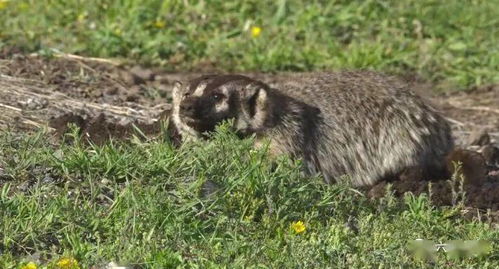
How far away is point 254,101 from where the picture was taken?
803 centimetres

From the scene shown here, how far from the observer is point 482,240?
658 centimetres

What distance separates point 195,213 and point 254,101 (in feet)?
5.26

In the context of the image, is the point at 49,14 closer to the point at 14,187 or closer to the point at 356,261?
the point at 14,187

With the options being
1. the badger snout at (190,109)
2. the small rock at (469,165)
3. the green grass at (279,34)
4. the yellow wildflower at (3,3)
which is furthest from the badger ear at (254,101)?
the yellow wildflower at (3,3)

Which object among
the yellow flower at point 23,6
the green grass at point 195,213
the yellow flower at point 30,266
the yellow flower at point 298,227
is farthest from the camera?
the yellow flower at point 23,6

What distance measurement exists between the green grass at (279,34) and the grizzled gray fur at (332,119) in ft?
9.06

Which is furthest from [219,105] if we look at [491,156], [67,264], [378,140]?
[67,264]

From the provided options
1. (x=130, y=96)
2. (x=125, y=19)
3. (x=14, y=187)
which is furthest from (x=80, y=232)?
(x=125, y=19)

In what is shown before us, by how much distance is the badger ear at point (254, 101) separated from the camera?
802cm

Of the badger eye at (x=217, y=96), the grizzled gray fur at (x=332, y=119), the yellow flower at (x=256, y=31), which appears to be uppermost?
the badger eye at (x=217, y=96)

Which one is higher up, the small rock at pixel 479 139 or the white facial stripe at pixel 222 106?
the white facial stripe at pixel 222 106

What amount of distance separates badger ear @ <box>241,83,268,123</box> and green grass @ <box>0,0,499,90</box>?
11.0 ft

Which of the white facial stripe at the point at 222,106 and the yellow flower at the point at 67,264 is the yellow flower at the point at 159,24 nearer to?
the white facial stripe at the point at 222,106

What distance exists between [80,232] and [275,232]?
998 mm
